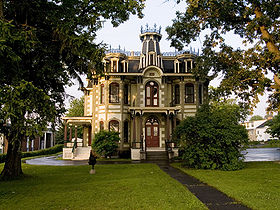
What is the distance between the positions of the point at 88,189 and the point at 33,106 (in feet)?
11.7

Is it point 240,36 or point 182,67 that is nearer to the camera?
point 240,36

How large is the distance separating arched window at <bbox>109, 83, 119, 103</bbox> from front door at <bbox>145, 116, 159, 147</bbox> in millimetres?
4169

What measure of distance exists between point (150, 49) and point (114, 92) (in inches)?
263

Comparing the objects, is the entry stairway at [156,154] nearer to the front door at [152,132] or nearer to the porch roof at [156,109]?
the front door at [152,132]

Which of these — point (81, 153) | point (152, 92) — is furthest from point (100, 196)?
point (81, 153)

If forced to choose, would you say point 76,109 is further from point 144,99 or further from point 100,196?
point 100,196

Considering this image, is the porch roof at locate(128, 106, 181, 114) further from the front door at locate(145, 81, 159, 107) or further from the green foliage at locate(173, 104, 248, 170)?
the green foliage at locate(173, 104, 248, 170)

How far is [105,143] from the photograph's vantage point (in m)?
24.1

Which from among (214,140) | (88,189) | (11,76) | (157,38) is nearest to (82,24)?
(11,76)

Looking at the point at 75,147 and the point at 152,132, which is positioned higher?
the point at 152,132

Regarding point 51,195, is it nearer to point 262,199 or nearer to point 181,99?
point 262,199

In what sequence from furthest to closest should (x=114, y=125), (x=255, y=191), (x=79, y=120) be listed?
(x=79, y=120) → (x=114, y=125) → (x=255, y=191)

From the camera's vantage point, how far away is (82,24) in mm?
12633

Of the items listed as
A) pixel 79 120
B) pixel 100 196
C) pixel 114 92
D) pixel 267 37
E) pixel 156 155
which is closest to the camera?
pixel 100 196
